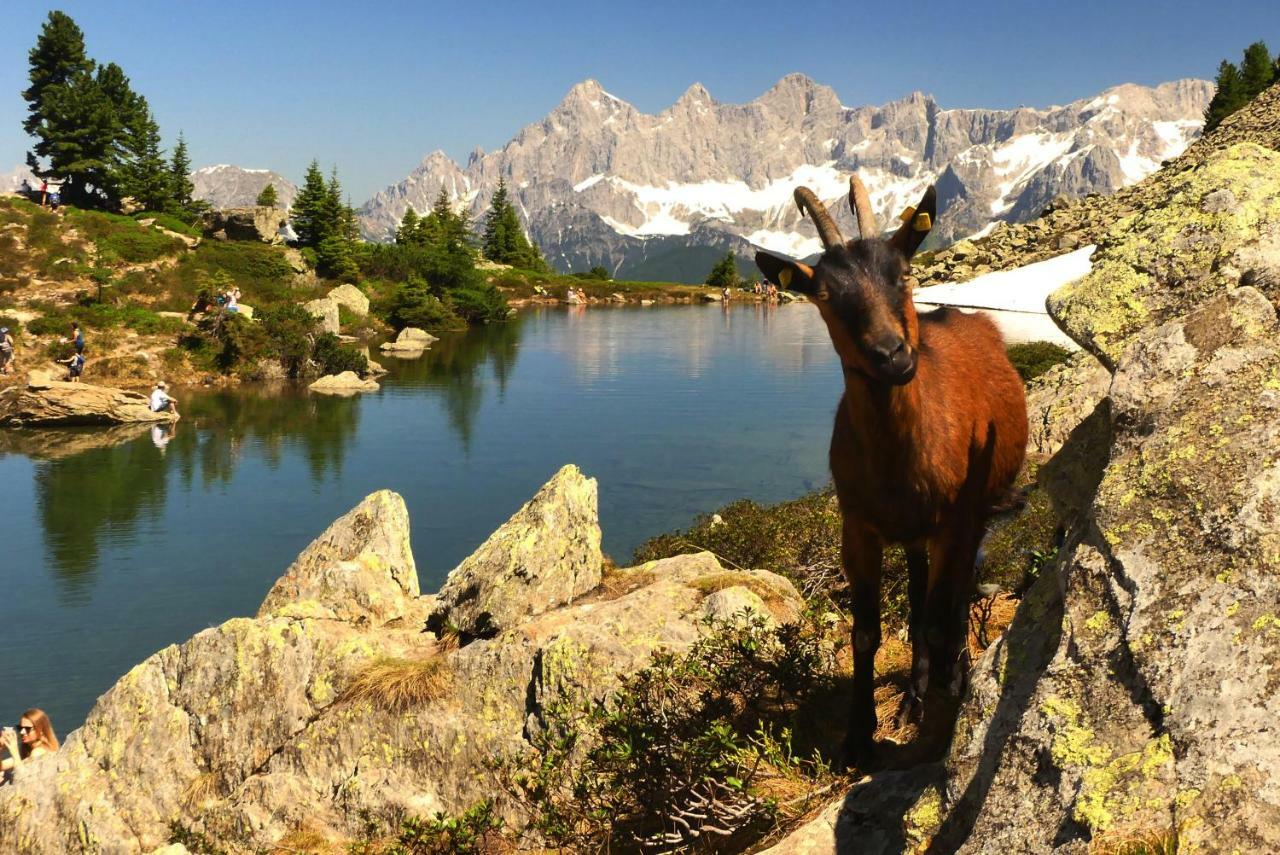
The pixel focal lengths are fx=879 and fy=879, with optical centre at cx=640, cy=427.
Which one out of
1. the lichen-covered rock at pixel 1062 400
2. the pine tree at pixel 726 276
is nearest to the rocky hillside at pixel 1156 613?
the lichen-covered rock at pixel 1062 400

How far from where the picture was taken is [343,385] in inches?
1785

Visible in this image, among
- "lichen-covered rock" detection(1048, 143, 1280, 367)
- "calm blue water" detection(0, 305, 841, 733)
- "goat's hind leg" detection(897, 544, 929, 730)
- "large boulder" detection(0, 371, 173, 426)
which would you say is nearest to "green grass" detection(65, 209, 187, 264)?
"calm blue water" detection(0, 305, 841, 733)

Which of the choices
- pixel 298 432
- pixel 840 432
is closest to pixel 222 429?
A: pixel 298 432

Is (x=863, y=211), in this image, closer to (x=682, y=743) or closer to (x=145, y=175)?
(x=682, y=743)

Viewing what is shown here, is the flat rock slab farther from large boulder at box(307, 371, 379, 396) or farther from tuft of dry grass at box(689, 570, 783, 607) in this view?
tuft of dry grass at box(689, 570, 783, 607)

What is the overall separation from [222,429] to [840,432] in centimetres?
3592

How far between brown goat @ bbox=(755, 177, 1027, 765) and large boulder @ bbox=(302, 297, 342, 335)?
2102 inches

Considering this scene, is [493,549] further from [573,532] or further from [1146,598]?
[1146,598]

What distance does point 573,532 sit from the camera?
1181cm

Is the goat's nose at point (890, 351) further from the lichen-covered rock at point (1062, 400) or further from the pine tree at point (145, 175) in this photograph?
the pine tree at point (145, 175)

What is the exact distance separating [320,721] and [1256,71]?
110904mm

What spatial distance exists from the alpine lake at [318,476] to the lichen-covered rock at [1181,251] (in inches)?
647

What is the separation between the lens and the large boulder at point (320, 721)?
8758 millimetres

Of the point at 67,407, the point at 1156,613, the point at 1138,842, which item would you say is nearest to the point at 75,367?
the point at 67,407
